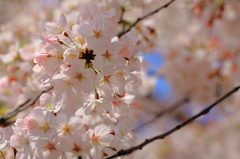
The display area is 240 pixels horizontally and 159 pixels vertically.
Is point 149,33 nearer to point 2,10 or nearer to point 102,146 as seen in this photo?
point 102,146

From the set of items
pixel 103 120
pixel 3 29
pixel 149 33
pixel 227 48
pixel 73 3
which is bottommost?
pixel 103 120

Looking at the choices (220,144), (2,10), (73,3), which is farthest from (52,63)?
(220,144)

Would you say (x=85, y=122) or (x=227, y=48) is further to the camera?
(x=227, y=48)

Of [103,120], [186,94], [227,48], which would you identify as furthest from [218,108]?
[103,120]

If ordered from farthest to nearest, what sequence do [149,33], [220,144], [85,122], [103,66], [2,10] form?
[220,144] < [2,10] < [149,33] < [85,122] < [103,66]

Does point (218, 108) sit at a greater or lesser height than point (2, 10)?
lesser

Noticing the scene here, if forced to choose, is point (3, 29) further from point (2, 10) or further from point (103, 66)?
point (2, 10)

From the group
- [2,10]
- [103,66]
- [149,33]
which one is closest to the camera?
[103,66]

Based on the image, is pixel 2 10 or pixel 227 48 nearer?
pixel 227 48

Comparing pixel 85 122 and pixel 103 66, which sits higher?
pixel 103 66
